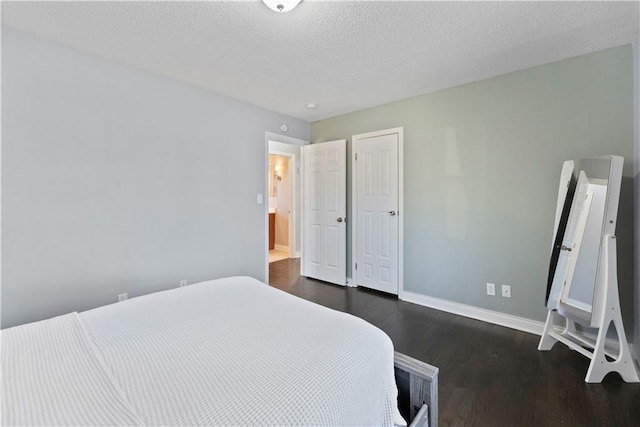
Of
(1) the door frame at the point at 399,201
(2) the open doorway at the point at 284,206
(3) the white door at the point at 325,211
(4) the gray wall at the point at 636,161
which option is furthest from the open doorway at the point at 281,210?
(4) the gray wall at the point at 636,161

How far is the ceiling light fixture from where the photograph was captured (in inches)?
61.2

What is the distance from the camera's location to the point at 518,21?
175cm

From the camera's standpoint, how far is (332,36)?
6.28 feet

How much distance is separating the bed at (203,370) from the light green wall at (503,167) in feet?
6.52

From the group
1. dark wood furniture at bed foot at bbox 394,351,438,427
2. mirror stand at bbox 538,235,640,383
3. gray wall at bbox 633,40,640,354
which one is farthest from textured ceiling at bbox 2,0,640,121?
dark wood furniture at bed foot at bbox 394,351,438,427

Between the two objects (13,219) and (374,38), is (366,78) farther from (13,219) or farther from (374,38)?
(13,219)

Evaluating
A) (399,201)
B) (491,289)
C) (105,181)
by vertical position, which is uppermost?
(105,181)

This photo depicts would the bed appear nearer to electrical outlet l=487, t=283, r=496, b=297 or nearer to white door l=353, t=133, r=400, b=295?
electrical outlet l=487, t=283, r=496, b=297

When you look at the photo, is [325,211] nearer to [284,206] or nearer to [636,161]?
[284,206]

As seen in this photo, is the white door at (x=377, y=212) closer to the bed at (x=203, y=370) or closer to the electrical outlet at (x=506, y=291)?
the electrical outlet at (x=506, y=291)

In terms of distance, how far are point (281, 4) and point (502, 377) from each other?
2.69 meters

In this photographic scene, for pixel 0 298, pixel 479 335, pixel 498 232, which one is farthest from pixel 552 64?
pixel 0 298

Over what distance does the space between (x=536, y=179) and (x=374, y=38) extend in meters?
1.81

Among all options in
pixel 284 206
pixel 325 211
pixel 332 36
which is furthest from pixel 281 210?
pixel 332 36
